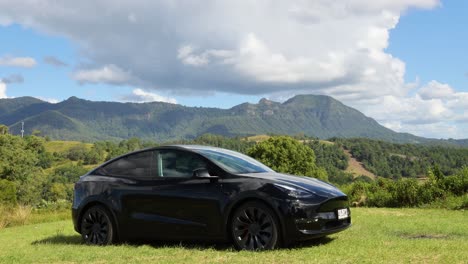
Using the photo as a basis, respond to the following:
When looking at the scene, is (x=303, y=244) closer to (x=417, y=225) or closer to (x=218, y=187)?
(x=218, y=187)

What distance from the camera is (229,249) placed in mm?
7094

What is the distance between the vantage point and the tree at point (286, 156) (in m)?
66.4

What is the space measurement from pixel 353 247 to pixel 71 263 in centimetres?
398

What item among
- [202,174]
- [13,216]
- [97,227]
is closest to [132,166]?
[97,227]

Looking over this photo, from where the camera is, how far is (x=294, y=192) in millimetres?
6754

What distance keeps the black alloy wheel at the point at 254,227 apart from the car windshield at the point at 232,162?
2.46ft

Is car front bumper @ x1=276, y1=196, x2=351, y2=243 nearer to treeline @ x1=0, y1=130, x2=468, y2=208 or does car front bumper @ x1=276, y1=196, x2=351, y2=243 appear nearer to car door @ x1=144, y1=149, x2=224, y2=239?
car door @ x1=144, y1=149, x2=224, y2=239

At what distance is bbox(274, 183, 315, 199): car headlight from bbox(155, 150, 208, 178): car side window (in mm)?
1344

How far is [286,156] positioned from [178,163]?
2369 inches

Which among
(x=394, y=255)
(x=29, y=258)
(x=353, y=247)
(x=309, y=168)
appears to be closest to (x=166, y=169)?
(x=29, y=258)

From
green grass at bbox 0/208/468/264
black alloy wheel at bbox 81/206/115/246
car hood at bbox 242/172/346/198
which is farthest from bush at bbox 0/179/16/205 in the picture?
car hood at bbox 242/172/346/198

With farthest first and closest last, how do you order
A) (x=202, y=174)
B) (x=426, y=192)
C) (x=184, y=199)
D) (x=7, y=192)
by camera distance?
(x=7, y=192)
(x=426, y=192)
(x=184, y=199)
(x=202, y=174)

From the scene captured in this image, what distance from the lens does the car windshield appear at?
24.8 ft

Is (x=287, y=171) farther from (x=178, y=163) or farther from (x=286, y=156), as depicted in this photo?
(x=178, y=163)
